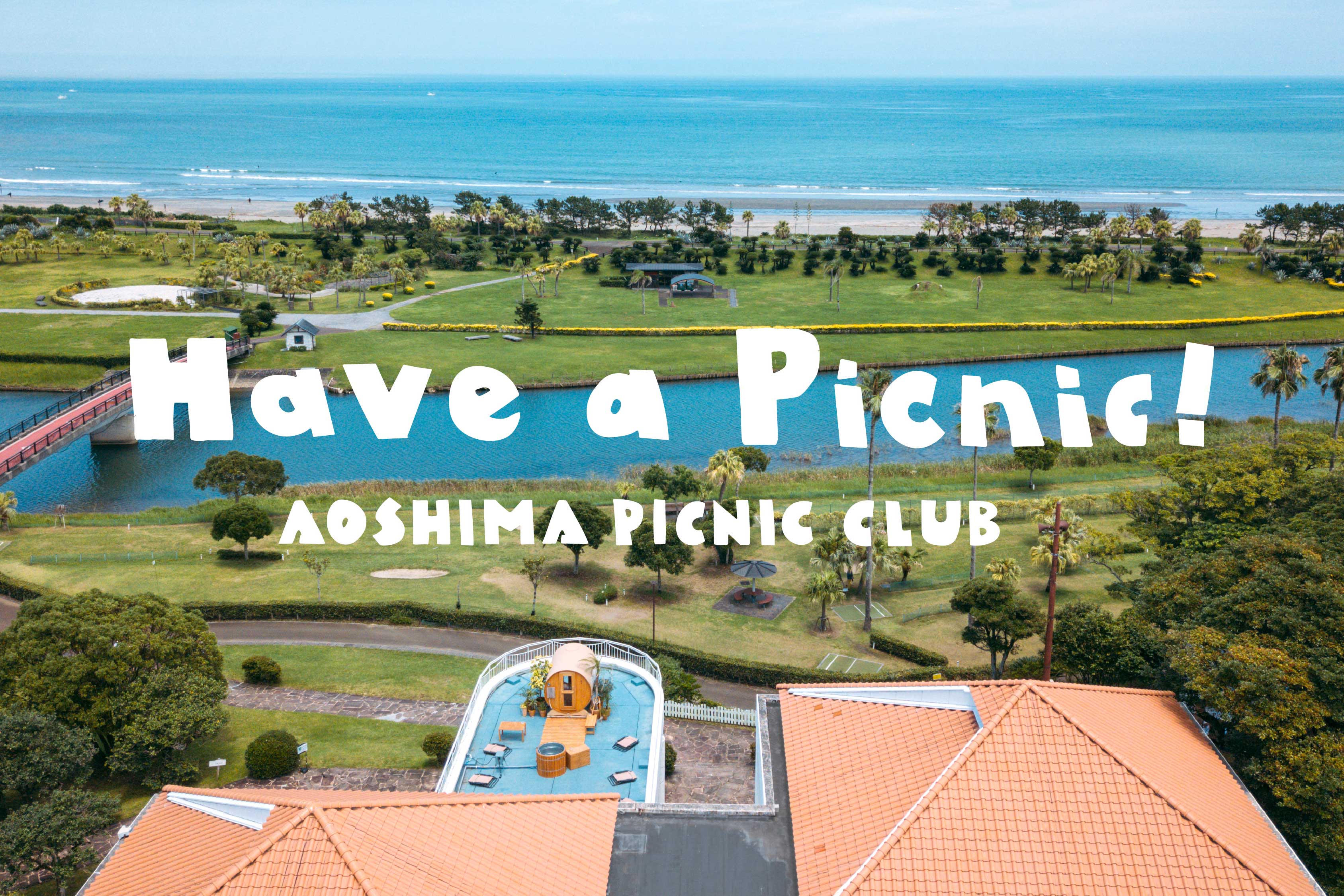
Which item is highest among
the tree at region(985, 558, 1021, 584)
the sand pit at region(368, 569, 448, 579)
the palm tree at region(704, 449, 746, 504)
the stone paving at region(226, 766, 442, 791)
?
the palm tree at region(704, 449, 746, 504)

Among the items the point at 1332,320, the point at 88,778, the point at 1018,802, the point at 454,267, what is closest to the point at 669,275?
the point at 454,267

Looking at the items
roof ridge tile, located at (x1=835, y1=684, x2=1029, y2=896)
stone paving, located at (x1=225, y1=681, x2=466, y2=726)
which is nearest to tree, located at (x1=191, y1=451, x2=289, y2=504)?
stone paving, located at (x1=225, y1=681, x2=466, y2=726)

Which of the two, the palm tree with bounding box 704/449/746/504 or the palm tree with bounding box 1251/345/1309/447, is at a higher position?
the palm tree with bounding box 1251/345/1309/447

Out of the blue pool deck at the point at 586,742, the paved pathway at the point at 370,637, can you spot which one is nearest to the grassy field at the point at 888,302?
the paved pathway at the point at 370,637

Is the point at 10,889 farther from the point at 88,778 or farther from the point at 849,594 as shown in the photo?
the point at 849,594

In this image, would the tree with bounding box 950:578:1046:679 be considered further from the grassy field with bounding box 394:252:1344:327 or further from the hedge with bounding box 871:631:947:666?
the grassy field with bounding box 394:252:1344:327

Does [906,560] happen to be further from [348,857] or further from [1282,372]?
[348,857]

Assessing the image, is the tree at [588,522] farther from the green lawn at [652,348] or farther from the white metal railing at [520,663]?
the green lawn at [652,348]
